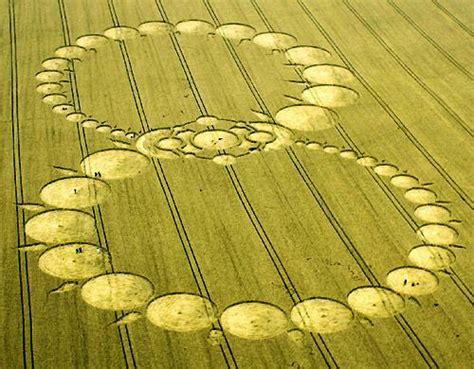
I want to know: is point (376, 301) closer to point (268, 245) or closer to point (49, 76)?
point (268, 245)

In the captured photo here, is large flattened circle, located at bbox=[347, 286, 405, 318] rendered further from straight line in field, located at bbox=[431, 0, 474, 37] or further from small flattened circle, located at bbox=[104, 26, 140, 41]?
straight line in field, located at bbox=[431, 0, 474, 37]

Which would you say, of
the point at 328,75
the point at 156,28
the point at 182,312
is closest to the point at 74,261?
the point at 182,312

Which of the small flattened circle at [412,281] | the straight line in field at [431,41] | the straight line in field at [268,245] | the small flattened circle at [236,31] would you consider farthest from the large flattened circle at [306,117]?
the small flattened circle at [412,281]

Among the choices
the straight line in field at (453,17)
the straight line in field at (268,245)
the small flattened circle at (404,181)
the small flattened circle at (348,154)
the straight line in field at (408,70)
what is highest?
the straight line in field at (453,17)

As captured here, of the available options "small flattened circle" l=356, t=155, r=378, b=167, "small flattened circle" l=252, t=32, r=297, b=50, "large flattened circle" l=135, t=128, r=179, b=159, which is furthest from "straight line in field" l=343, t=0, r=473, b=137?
"large flattened circle" l=135, t=128, r=179, b=159

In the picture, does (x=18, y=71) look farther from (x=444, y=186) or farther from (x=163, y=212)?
(x=444, y=186)

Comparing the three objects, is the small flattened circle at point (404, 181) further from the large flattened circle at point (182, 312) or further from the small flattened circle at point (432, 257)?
the large flattened circle at point (182, 312)
